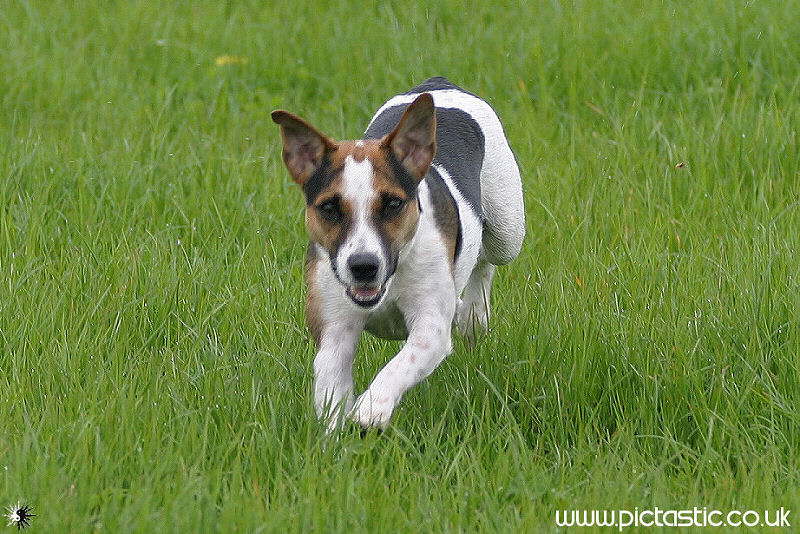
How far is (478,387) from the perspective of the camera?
4.90 metres

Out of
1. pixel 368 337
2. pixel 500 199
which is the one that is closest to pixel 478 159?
pixel 500 199

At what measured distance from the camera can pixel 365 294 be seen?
443 centimetres

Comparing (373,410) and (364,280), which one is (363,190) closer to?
(364,280)

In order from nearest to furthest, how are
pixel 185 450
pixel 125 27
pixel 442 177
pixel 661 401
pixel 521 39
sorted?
pixel 185 450
pixel 661 401
pixel 442 177
pixel 521 39
pixel 125 27

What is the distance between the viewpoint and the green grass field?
164 inches

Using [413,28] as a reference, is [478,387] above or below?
below

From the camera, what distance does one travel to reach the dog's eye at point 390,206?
14.6ft

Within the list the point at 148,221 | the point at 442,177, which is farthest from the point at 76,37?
the point at 442,177

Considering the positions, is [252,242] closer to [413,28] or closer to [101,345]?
[101,345]

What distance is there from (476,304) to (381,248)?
5.36ft

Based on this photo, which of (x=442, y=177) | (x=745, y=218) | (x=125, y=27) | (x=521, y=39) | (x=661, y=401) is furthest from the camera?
(x=125, y=27)

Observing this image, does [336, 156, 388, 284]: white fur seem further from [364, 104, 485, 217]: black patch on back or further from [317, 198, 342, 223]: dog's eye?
[364, 104, 485, 217]: black patch on back

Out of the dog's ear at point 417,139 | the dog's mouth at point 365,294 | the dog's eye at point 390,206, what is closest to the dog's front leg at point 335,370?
the dog's mouth at point 365,294

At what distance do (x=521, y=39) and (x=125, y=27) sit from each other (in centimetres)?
285
